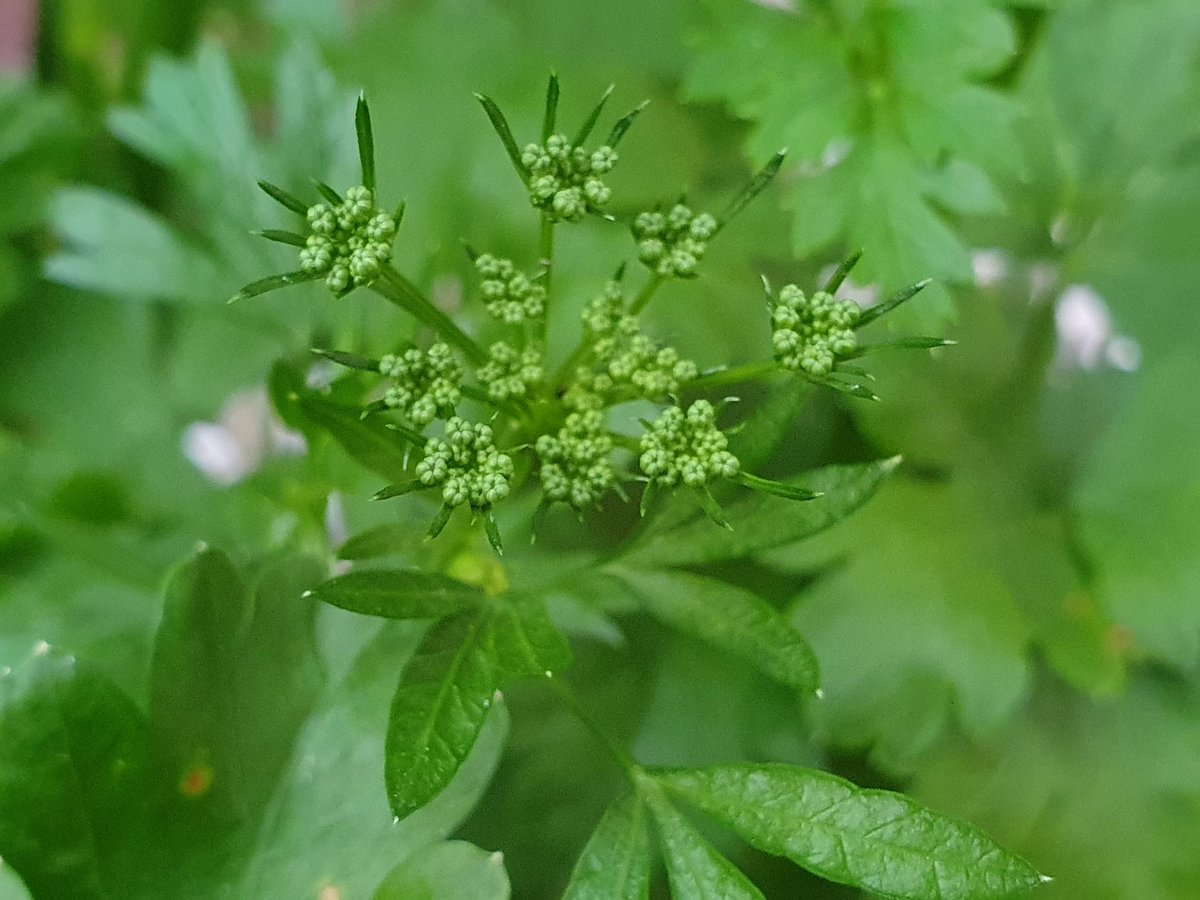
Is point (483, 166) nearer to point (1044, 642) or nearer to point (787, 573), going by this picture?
point (787, 573)

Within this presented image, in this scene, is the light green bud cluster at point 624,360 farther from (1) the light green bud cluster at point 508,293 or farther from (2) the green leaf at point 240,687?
(2) the green leaf at point 240,687

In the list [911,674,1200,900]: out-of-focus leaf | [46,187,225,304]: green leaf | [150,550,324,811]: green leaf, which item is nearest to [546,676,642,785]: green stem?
[150,550,324,811]: green leaf

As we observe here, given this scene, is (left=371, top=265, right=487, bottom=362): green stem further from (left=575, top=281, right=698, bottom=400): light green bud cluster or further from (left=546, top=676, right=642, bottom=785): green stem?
(left=546, top=676, right=642, bottom=785): green stem

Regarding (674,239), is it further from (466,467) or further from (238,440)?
(238,440)

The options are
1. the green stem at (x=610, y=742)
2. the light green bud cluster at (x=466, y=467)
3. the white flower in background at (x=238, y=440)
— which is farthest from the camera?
the white flower in background at (x=238, y=440)

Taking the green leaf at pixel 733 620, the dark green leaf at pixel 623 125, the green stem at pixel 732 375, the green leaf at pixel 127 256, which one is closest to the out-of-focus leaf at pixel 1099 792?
the green leaf at pixel 733 620

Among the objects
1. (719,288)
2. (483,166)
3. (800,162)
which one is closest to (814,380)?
(800,162)

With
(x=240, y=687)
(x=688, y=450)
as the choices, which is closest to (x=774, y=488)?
(x=688, y=450)
